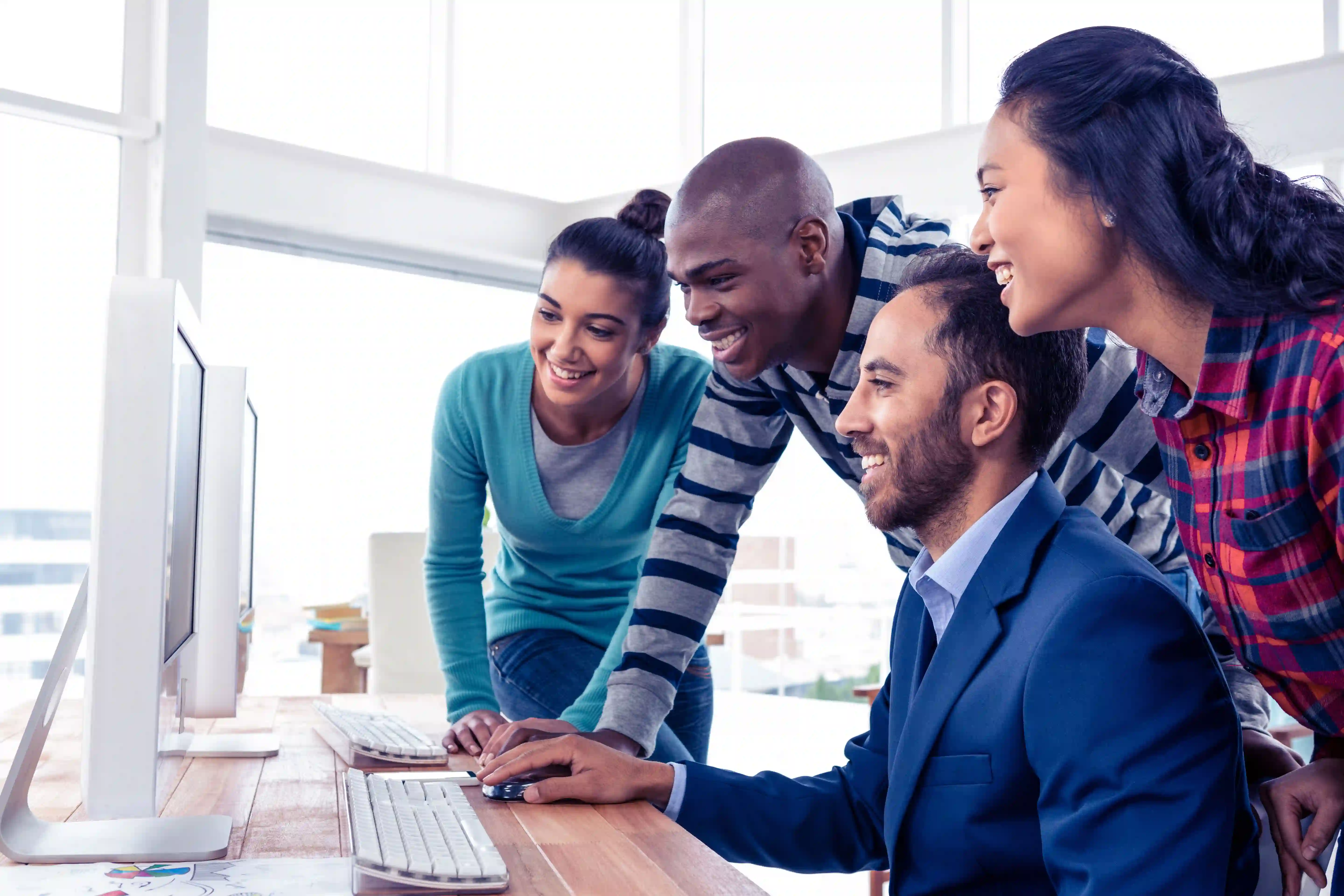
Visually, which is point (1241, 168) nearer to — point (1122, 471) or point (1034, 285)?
point (1034, 285)

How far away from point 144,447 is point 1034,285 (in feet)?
2.61

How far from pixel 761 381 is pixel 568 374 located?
1.03ft

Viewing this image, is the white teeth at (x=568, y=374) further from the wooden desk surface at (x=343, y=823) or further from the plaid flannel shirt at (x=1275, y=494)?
the plaid flannel shirt at (x=1275, y=494)

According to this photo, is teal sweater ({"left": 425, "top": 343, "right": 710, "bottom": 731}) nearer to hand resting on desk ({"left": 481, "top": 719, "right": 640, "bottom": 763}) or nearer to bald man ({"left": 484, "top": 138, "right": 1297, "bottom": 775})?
bald man ({"left": 484, "top": 138, "right": 1297, "bottom": 775})

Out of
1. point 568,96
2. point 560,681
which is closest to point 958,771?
point 560,681

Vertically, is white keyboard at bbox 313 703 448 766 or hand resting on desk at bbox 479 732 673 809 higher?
hand resting on desk at bbox 479 732 673 809

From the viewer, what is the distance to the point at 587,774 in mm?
1267

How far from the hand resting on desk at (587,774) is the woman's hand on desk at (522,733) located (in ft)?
0.33

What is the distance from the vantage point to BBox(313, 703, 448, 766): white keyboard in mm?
1528

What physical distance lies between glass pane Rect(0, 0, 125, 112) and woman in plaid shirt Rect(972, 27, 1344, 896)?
3899mm

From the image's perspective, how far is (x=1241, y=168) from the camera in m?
1.06

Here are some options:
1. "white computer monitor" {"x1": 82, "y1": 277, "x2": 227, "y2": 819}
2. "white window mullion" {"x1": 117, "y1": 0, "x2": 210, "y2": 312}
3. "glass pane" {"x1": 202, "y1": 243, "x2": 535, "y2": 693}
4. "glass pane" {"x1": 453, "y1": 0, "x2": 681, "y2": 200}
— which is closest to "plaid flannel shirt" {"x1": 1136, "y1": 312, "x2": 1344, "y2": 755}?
"white computer monitor" {"x1": 82, "y1": 277, "x2": 227, "y2": 819}

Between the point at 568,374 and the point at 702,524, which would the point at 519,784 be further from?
the point at 568,374

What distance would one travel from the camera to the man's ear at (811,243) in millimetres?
1639
